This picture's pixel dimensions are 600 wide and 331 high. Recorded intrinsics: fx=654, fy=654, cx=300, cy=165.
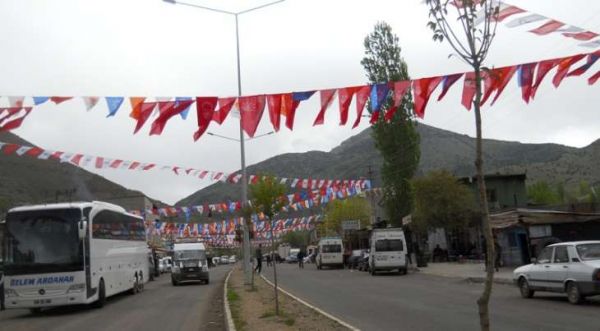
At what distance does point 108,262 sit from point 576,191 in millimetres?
62954

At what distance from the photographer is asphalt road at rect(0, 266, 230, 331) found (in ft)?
53.1

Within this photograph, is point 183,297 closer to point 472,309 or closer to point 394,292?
point 394,292

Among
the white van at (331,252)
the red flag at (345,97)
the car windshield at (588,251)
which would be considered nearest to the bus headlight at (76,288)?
the red flag at (345,97)

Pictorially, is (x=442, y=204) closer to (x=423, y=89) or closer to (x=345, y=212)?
(x=423, y=89)

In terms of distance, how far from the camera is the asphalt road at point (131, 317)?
16.2 meters

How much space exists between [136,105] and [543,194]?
6663 cm

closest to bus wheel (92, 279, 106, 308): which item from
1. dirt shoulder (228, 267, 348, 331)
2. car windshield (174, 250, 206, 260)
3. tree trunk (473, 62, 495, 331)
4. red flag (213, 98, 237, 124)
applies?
dirt shoulder (228, 267, 348, 331)

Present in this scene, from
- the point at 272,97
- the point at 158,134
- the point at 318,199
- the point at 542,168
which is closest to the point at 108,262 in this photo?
the point at 158,134

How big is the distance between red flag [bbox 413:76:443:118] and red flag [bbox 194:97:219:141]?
5601mm

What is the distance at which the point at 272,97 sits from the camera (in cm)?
1847

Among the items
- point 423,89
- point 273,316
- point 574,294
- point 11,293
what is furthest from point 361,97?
point 11,293

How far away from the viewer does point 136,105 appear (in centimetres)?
1844

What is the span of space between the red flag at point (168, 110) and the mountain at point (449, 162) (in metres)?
44.6

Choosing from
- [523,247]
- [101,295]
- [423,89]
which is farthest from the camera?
[523,247]
